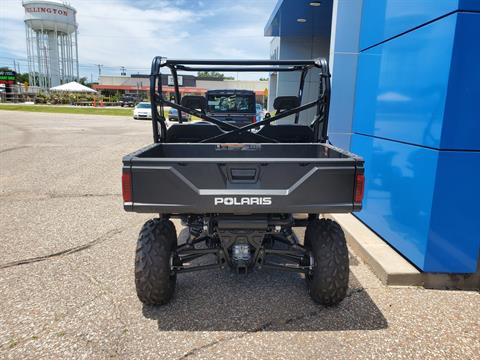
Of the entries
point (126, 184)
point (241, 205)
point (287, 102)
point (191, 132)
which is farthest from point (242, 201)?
point (287, 102)

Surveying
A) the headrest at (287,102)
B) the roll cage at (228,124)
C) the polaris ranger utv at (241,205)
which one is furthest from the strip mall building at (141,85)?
the polaris ranger utv at (241,205)

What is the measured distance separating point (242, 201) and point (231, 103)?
877 cm

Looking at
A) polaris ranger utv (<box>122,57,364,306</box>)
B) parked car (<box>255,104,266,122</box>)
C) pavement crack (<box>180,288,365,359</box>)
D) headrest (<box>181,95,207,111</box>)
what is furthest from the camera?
parked car (<box>255,104,266,122</box>)

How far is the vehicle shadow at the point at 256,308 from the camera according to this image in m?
3.13

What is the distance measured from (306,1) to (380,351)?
1002 centimetres

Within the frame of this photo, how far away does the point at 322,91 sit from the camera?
13.3 feet

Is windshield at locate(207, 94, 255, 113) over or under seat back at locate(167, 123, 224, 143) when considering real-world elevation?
over

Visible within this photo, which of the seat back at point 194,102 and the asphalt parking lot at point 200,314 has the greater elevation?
the seat back at point 194,102

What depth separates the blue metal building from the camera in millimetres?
3461

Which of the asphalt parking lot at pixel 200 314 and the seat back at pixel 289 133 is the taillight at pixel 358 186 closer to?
the asphalt parking lot at pixel 200 314

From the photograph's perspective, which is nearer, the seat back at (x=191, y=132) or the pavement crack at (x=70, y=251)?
the pavement crack at (x=70, y=251)

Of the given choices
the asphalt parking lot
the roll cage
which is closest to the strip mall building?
the roll cage

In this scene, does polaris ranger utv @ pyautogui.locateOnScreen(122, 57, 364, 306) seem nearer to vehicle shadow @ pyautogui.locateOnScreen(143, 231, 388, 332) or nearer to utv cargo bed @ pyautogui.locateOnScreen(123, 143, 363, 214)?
utv cargo bed @ pyautogui.locateOnScreen(123, 143, 363, 214)

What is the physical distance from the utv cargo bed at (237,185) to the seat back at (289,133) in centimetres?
150
